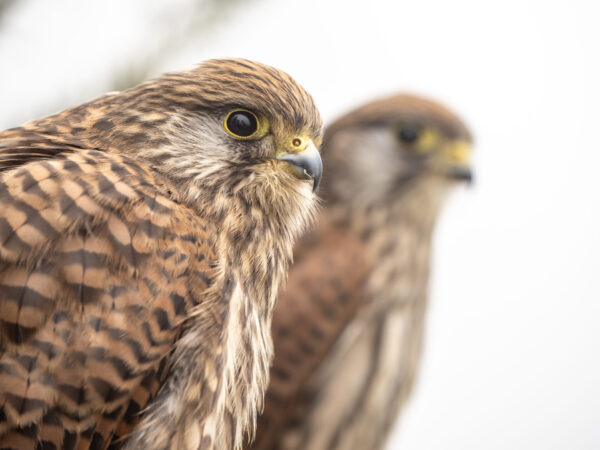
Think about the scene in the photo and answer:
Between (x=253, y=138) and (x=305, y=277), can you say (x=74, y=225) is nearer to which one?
(x=253, y=138)

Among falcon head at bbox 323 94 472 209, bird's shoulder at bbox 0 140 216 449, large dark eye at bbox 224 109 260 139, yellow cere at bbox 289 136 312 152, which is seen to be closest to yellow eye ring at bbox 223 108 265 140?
large dark eye at bbox 224 109 260 139

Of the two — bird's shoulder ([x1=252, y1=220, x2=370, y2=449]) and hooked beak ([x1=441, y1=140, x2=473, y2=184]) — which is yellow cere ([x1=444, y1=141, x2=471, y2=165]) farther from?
bird's shoulder ([x1=252, y1=220, x2=370, y2=449])

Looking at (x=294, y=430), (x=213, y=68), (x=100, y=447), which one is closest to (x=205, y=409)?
(x=100, y=447)

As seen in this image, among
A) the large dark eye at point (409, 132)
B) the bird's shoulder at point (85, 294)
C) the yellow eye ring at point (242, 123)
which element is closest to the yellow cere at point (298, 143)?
the yellow eye ring at point (242, 123)

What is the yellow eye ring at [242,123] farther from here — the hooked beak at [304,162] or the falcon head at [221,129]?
the hooked beak at [304,162]

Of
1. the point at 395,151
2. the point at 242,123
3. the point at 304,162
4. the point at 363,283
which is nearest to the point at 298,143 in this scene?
Answer: the point at 304,162

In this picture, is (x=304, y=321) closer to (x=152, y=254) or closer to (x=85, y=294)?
(x=152, y=254)

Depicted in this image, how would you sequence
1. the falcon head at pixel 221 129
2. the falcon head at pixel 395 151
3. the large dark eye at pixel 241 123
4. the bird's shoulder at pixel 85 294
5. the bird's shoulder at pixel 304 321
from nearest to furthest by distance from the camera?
the bird's shoulder at pixel 85 294, the falcon head at pixel 221 129, the large dark eye at pixel 241 123, the bird's shoulder at pixel 304 321, the falcon head at pixel 395 151
